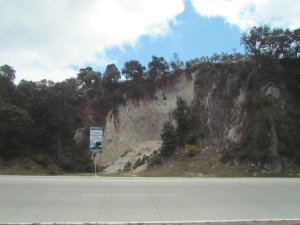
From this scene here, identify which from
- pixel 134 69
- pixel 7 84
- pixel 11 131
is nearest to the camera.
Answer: pixel 11 131

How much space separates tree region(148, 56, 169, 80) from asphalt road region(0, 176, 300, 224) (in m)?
38.2

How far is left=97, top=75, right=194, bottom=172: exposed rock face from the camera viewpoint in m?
46.7

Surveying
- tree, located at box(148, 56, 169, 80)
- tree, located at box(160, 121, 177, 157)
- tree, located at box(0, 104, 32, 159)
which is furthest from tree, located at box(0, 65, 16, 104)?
tree, located at box(160, 121, 177, 157)

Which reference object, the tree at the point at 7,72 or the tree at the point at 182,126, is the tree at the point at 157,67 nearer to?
the tree at the point at 182,126

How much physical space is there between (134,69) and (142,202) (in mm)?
45758

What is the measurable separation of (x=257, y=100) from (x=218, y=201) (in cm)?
2390

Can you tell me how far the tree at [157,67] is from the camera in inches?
2014

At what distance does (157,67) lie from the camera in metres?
51.8

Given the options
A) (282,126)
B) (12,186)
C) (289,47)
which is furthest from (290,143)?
(12,186)

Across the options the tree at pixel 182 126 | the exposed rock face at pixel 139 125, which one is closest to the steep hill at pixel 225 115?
the exposed rock face at pixel 139 125

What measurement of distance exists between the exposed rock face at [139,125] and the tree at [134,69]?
4818 mm

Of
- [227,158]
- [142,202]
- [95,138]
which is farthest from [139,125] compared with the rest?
[142,202]

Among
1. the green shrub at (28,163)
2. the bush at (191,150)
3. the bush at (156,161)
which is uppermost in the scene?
the bush at (191,150)

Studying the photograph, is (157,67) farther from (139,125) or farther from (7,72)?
(7,72)
